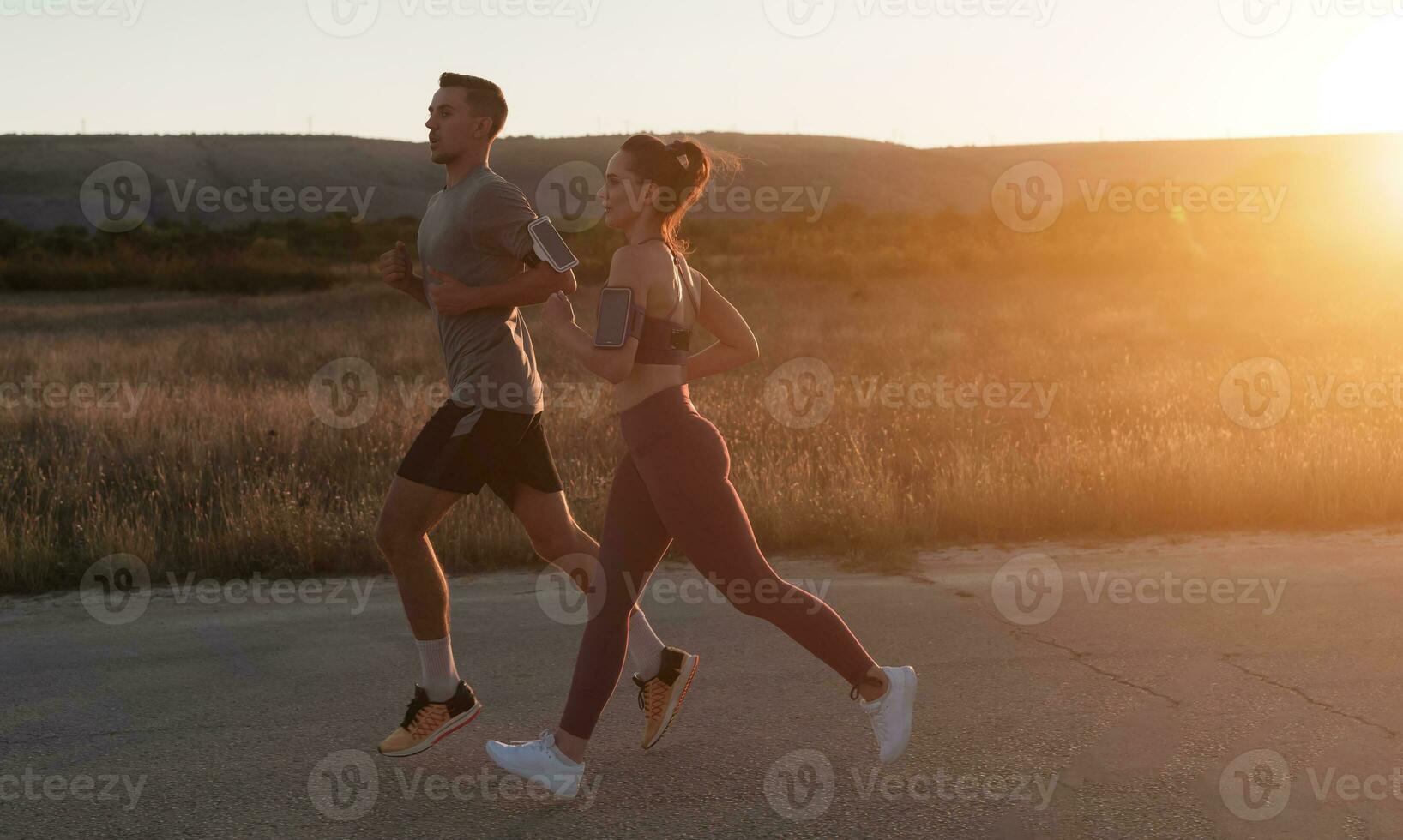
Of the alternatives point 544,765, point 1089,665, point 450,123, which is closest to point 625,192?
point 450,123

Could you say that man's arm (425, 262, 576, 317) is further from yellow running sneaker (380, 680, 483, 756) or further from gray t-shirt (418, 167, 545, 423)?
yellow running sneaker (380, 680, 483, 756)

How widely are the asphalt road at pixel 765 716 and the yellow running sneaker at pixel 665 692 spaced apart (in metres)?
0.09

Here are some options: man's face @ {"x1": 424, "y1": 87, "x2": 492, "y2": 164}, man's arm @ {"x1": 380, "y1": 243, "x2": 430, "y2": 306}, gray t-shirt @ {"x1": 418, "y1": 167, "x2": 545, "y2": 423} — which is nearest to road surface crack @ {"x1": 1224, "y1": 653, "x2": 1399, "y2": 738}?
gray t-shirt @ {"x1": 418, "y1": 167, "x2": 545, "y2": 423}

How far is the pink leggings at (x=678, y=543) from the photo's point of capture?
3742 mm

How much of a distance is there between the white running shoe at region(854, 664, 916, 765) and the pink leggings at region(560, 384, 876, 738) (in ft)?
0.30

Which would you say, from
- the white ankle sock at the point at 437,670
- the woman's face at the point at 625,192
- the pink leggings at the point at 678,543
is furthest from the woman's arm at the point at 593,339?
the white ankle sock at the point at 437,670

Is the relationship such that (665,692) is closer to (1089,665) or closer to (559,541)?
(559,541)

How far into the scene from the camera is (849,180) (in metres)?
106

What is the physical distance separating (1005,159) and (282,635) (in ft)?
401

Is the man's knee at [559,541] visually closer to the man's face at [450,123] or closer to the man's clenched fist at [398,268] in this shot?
the man's clenched fist at [398,268]

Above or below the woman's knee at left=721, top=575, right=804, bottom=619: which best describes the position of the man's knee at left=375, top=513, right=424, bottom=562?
below

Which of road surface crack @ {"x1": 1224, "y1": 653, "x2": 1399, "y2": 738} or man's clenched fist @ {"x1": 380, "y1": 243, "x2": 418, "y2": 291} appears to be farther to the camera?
man's clenched fist @ {"x1": 380, "y1": 243, "x2": 418, "y2": 291}

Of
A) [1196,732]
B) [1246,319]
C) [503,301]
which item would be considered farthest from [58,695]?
[1246,319]

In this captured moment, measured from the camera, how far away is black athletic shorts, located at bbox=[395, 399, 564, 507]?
416 cm
